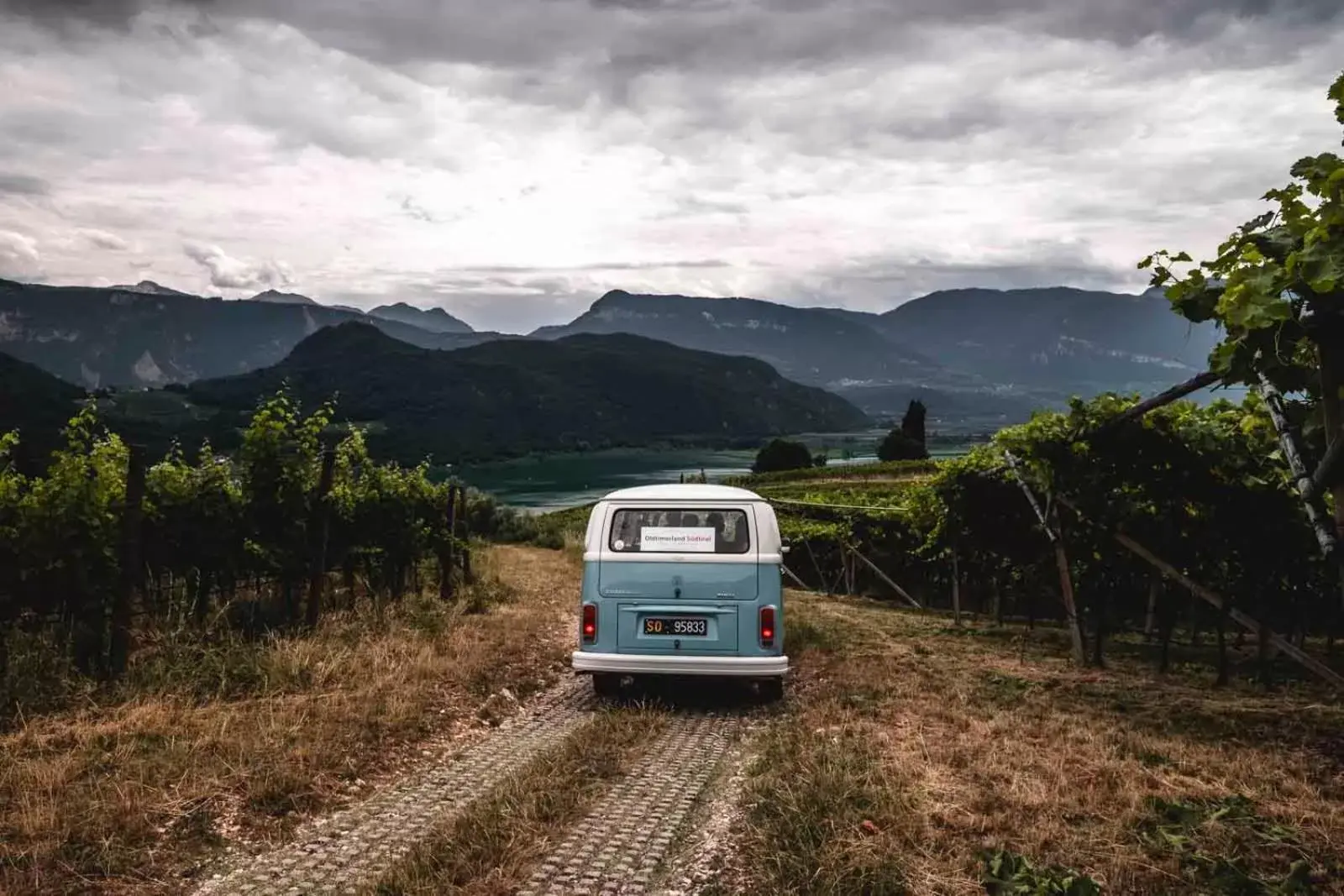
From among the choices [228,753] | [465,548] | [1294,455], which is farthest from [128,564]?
[1294,455]

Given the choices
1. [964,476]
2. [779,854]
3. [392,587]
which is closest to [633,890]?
[779,854]

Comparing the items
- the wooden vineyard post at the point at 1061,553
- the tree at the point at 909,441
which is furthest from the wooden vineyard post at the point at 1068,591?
the tree at the point at 909,441

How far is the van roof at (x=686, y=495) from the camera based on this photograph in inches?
380

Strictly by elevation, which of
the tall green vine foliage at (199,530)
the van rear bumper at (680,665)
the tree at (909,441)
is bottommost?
the van rear bumper at (680,665)

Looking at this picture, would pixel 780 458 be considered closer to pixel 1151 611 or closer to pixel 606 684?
pixel 1151 611

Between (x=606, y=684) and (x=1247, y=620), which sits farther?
(x=606, y=684)

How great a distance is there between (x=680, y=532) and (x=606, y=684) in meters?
2.03

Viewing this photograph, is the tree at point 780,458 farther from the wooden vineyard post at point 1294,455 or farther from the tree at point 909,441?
the wooden vineyard post at point 1294,455

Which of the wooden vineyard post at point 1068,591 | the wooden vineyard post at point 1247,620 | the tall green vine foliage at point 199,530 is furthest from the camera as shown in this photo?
the wooden vineyard post at point 1068,591

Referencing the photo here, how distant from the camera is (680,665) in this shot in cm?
910

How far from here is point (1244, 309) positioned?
15.9ft

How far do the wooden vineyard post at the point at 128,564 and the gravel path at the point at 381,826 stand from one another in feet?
13.1

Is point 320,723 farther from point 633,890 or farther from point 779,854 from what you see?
point 779,854

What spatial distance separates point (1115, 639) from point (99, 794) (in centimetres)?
1592
